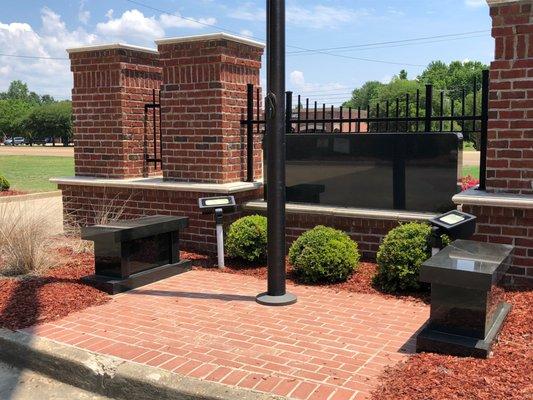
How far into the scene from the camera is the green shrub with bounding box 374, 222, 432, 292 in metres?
5.52

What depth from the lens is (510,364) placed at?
11.9 feet

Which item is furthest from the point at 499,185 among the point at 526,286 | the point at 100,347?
the point at 100,347

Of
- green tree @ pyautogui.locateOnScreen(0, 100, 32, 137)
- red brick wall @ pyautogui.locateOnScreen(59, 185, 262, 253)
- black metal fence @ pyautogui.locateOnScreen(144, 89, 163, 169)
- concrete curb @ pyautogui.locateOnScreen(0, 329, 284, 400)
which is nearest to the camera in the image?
concrete curb @ pyautogui.locateOnScreen(0, 329, 284, 400)

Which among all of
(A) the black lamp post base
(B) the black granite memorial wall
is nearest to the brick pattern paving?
(A) the black lamp post base

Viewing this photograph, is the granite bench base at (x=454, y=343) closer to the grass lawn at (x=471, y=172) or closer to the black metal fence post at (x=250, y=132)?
the black metal fence post at (x=250, y=132)

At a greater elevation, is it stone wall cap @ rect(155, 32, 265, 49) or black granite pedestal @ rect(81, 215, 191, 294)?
stone wall cap @ rect(155, 32, 265, 49)

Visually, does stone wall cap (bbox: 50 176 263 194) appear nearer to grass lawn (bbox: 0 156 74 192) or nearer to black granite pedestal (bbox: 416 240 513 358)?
Answer: black granite pedestal (bbox: 416 240 513 358)

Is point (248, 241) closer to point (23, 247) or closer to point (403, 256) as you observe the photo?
point (403, 256)

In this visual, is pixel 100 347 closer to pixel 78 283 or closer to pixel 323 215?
pixel 78 283

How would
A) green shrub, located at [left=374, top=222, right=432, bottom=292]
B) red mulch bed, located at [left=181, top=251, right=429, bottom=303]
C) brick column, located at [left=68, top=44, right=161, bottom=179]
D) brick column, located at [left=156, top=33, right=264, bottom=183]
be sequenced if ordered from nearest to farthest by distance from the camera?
green shrub, located at [left=374, top=222, right=432, bottom=292]
red mulch bed, located at [left=181, top=251, right=429, bottom=303]
brick column, located at [left=156, top=33, right=264, bottom=183]
brick column, located at [left=68, top=44, right=161, bottom=179]

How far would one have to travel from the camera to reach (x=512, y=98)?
5.51 meters

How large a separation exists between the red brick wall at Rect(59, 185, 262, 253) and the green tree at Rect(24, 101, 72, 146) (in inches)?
4041

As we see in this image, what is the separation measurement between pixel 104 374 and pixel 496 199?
384cm

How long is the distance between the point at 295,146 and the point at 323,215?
1106 mm
